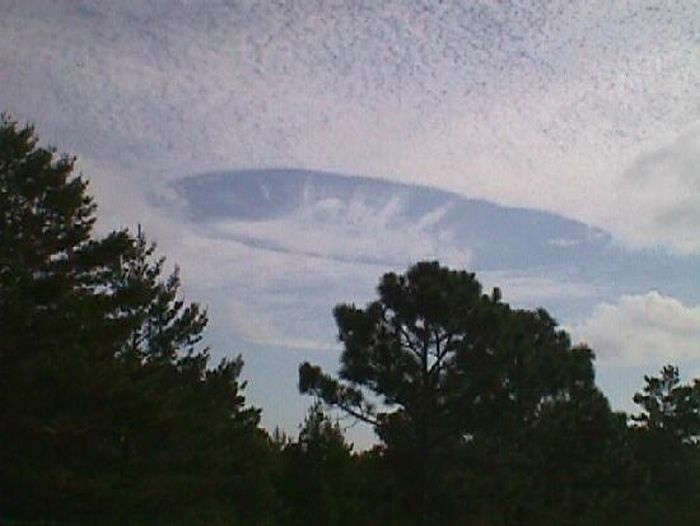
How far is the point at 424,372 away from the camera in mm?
33312

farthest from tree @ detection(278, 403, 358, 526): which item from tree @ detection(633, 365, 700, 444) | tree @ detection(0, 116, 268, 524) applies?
tree @ detection(633, 365, 700, 444)

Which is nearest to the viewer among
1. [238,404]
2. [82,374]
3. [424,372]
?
[82,374]

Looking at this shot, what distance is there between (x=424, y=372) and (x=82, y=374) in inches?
476

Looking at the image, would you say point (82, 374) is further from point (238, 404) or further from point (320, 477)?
point (238, 404)

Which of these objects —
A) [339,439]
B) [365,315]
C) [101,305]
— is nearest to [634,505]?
[339,439]

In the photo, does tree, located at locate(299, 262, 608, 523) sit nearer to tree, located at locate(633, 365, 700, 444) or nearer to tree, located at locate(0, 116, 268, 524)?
tree, located at locate(0, 116, 268, 524)

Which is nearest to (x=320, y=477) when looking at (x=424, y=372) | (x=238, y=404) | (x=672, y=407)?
(x=424, y=372)

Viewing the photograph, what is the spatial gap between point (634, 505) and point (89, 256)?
32538 mm

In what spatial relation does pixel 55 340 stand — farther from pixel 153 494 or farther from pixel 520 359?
pixel 520 359

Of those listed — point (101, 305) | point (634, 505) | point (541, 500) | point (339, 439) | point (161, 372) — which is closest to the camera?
point (101, 305)

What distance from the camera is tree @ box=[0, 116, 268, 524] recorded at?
25.9m

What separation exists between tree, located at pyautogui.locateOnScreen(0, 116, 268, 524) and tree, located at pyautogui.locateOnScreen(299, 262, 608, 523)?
5.12m

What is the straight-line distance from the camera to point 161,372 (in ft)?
103

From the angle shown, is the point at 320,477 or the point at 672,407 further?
the point at 672,407
